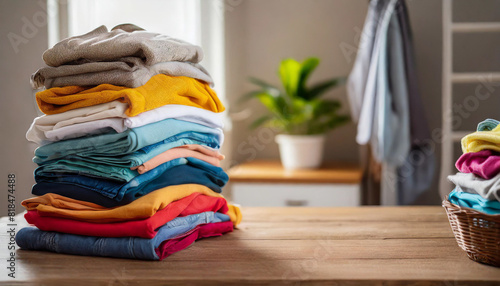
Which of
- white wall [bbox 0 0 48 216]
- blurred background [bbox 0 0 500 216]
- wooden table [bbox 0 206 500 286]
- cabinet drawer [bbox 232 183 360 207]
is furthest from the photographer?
blurred background [bbox 0 0 500 216]

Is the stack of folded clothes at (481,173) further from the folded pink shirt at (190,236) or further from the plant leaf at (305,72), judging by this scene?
the plant leaf at (305,72)

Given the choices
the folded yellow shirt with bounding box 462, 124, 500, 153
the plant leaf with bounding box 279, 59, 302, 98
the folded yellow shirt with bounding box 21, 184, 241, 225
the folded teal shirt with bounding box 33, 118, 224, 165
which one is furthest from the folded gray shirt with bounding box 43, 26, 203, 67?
the plant leaf with bounding box 279, 59, 302, 98

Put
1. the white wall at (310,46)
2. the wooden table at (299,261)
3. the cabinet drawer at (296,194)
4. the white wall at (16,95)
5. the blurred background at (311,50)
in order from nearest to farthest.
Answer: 1. the wooden table at (299,261)
2. the white wall at (16,95)
3. the cabinet drawer at (296,194)
4. the blurred background at (311,50)
5. the white wall at (310,46)

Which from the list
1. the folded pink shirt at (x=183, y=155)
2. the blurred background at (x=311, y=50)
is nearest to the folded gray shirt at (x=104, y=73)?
the folded pink shirt at (x=183, y=155)

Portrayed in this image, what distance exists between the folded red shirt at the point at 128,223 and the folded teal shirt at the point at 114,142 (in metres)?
0.11

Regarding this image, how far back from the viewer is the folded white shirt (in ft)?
2.64

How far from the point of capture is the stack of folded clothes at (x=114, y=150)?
2.66ft

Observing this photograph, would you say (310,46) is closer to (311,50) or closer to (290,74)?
(311,50)

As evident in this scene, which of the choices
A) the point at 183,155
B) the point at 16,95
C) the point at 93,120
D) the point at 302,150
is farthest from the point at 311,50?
the point at 93,120

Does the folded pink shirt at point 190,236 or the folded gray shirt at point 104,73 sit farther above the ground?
the folded gray shirt at point 104,73

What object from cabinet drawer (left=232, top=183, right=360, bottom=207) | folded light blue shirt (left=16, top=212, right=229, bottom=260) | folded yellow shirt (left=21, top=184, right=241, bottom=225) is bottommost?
cabinet drawer (left=232, top=183, right=360, bottom=207)

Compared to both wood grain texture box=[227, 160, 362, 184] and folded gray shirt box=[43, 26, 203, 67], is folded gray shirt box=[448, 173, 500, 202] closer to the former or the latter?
folded gray shirt box=[43, 26, 203, 67]

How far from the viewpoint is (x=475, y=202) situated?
0.77 metres

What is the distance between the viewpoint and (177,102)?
0.90 meters
